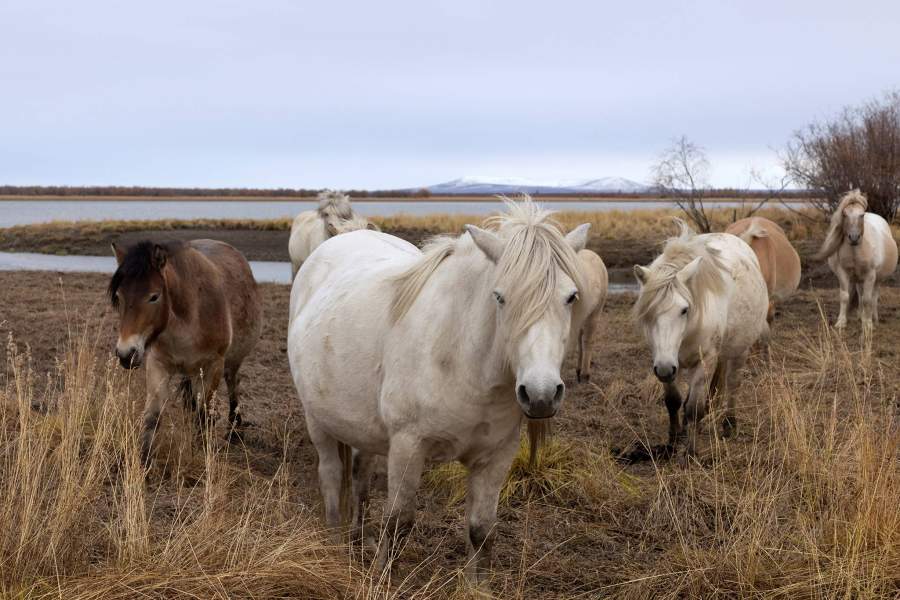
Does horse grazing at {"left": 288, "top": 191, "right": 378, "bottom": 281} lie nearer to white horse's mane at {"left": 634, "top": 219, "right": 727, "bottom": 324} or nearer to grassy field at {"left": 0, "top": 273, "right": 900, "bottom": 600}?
grassy field at {"left": 0, "top": 273, "right": 900, "bottom": 600}

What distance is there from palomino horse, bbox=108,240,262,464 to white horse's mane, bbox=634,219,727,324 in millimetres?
3044

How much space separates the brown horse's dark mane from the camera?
5352 millimetres

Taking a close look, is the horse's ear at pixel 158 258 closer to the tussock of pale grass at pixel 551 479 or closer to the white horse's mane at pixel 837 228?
the tussock of pale grass at pixel 551 479

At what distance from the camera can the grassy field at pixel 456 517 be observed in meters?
3.13

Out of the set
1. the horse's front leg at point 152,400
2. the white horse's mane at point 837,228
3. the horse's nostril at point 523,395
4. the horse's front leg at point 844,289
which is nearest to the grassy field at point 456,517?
the horse's front leg at point 152,400

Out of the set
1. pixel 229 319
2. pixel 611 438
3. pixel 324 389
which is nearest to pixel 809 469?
pixel 611 438

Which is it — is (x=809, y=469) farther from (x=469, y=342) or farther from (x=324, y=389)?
(x=324, y=389)

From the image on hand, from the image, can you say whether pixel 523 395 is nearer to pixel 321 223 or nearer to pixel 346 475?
pixel 346 475

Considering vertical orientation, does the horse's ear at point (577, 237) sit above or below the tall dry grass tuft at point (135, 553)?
above

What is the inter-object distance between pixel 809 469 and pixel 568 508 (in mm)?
1365

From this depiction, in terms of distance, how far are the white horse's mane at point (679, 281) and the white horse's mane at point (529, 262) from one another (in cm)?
261

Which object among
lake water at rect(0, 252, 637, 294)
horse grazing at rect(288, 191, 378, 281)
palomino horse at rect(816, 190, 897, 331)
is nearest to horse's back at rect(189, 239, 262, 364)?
horse grazing at rect(288, 191, 378, 281)

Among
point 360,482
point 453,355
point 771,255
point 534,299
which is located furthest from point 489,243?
point 771,255

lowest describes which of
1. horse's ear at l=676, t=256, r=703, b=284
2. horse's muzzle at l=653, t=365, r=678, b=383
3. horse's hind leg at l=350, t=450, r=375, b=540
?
horse's hind leg at l=350, t=450, r=375, b=540
